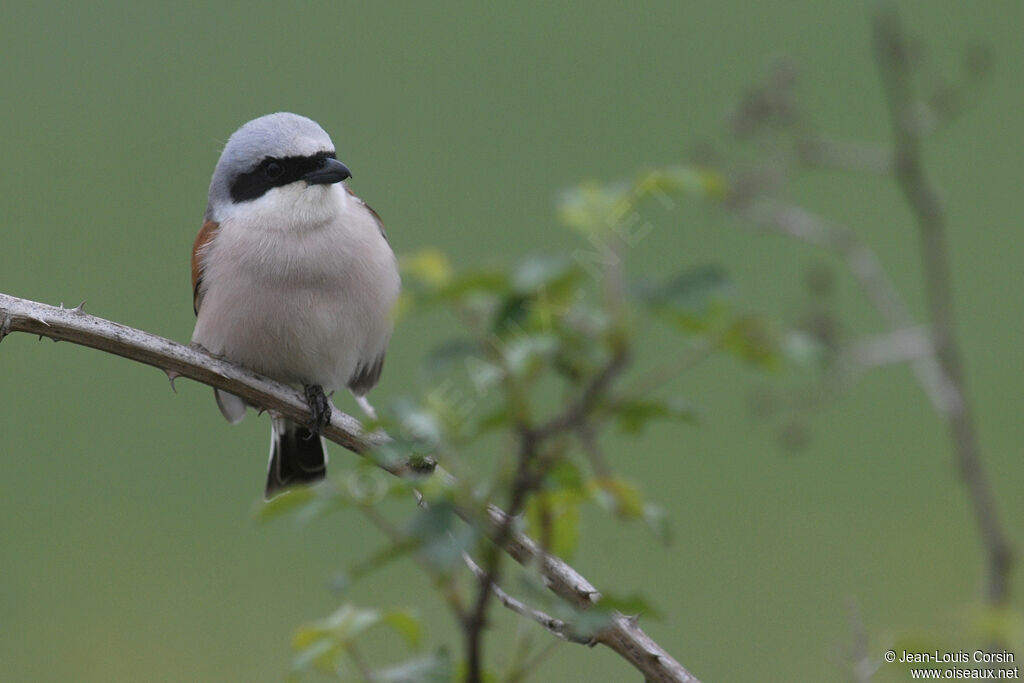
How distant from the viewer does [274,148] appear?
116 inches

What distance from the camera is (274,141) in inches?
115

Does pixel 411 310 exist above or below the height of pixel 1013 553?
above

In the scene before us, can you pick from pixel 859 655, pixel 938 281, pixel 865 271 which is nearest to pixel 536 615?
pixel 859 655

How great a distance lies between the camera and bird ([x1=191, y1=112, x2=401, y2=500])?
2.96 m

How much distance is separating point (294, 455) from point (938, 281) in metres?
2.06

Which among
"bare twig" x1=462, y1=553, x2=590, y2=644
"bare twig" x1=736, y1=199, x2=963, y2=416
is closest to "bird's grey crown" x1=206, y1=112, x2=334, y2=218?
"bare twig" x1=736, y1=199, x2=963, y2=416

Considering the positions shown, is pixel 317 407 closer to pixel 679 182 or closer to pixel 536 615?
pixel 536 615

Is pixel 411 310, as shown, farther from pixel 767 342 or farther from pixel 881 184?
pixel 881 184

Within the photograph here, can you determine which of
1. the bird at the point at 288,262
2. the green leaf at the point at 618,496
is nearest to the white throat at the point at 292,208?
the bird at the point at 288,262

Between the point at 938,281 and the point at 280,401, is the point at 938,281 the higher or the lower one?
the higher one

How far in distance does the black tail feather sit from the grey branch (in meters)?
0.78

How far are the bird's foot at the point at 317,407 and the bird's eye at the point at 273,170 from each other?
0.49 m

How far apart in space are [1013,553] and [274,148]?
A: 196 cm

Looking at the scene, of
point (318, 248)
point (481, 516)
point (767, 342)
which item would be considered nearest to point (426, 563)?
point (481, 516)
